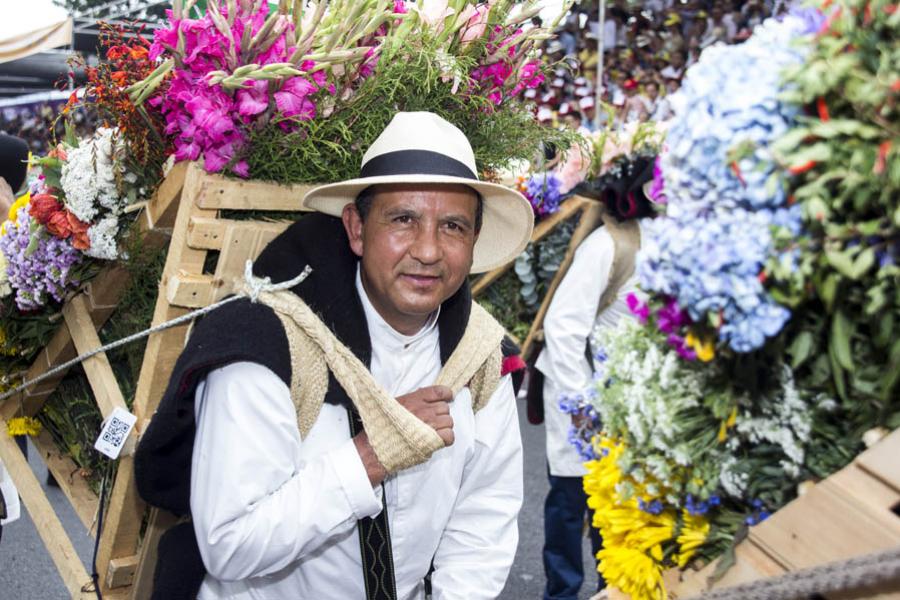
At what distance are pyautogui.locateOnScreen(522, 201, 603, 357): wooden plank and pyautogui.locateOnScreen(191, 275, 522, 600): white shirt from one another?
5.89ft

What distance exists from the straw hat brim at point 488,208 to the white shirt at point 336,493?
0.79ft

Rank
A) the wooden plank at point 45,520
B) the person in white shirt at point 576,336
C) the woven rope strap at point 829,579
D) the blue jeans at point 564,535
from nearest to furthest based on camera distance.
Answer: the woven rope strap at point 829,579
the wooden plank at point 45,520
the person in white shirt at point 576,336
the blue jeans at point 564,535

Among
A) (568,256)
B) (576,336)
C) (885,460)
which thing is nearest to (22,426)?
(576,336)

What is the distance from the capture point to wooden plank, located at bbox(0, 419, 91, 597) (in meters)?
2.75

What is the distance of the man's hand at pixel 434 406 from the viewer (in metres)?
1.92

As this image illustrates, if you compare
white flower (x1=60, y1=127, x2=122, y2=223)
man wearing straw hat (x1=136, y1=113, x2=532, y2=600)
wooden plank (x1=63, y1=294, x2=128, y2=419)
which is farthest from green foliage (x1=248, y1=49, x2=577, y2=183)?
wooden plank (x1=63, y1=294, x2=128, y2=419)

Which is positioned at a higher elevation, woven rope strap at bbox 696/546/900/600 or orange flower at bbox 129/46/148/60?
orange flower at bbox 129/46/148/60

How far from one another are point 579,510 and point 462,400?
1862mm

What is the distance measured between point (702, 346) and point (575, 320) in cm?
244

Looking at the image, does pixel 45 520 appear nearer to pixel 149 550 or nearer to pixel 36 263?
pixel 149 550

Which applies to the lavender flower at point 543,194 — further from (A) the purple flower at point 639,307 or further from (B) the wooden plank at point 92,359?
(A) the purple flower at point 639,307

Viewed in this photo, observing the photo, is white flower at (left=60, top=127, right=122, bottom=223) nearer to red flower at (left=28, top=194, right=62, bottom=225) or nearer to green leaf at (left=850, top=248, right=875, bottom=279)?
red flower at (left=28, top=194, right=62, bottom=225)

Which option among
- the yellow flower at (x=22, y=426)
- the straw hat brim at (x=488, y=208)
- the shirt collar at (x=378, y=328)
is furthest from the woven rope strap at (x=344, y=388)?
the yellow flower at (x=22, y=426)

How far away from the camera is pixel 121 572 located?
248 cm
